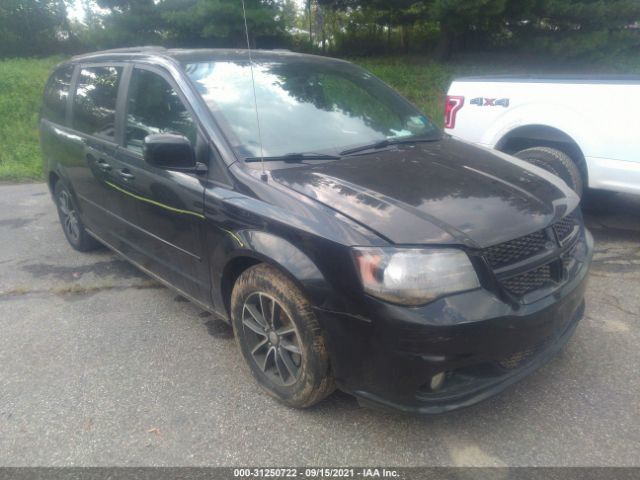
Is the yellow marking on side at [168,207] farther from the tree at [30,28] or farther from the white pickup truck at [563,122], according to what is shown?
the tree at [30,28]

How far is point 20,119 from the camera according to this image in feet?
38.6

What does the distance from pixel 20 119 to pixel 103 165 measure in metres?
9.82

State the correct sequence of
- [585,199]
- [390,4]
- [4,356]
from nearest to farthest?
1. [4,356]
2. [585,199]
3. [390,4]

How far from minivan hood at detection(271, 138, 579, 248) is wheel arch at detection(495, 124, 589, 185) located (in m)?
1.89

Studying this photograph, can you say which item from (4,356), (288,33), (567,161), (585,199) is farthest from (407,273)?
(288,33)

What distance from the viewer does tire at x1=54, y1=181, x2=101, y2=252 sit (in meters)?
4.87

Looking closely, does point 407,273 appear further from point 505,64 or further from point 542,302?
point 505,64

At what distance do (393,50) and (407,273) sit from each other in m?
15.4

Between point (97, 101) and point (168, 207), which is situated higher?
point (97, 101)

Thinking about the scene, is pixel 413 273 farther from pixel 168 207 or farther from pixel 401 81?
pixel 401 81

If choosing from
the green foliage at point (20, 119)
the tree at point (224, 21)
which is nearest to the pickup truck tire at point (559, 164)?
the green foliage at point (20, 119)

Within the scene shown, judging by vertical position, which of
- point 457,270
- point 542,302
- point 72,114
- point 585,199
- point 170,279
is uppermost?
point 72,114

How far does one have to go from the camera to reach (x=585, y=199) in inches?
233

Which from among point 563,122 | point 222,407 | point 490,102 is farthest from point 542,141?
point 222,407
